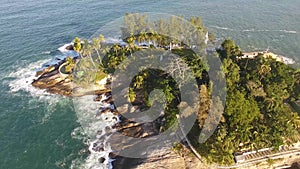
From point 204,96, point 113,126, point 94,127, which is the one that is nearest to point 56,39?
point 94,127

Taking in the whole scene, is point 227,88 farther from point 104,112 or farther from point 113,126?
point 104,112

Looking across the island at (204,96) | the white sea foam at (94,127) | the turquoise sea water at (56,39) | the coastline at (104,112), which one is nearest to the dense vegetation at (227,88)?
the island at (204,96)

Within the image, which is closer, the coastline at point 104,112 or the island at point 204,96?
the island at point 204,96

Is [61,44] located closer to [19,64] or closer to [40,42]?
[40,42]

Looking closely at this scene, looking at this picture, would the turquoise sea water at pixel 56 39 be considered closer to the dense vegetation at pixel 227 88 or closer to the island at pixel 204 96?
the island at pixel 204 96

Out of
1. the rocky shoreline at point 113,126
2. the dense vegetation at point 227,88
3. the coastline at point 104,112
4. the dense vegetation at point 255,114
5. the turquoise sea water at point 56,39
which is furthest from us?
the turquoise sea water at point 56,39

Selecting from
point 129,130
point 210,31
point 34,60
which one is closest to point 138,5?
point 210,31

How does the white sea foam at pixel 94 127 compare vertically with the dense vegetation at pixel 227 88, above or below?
below
